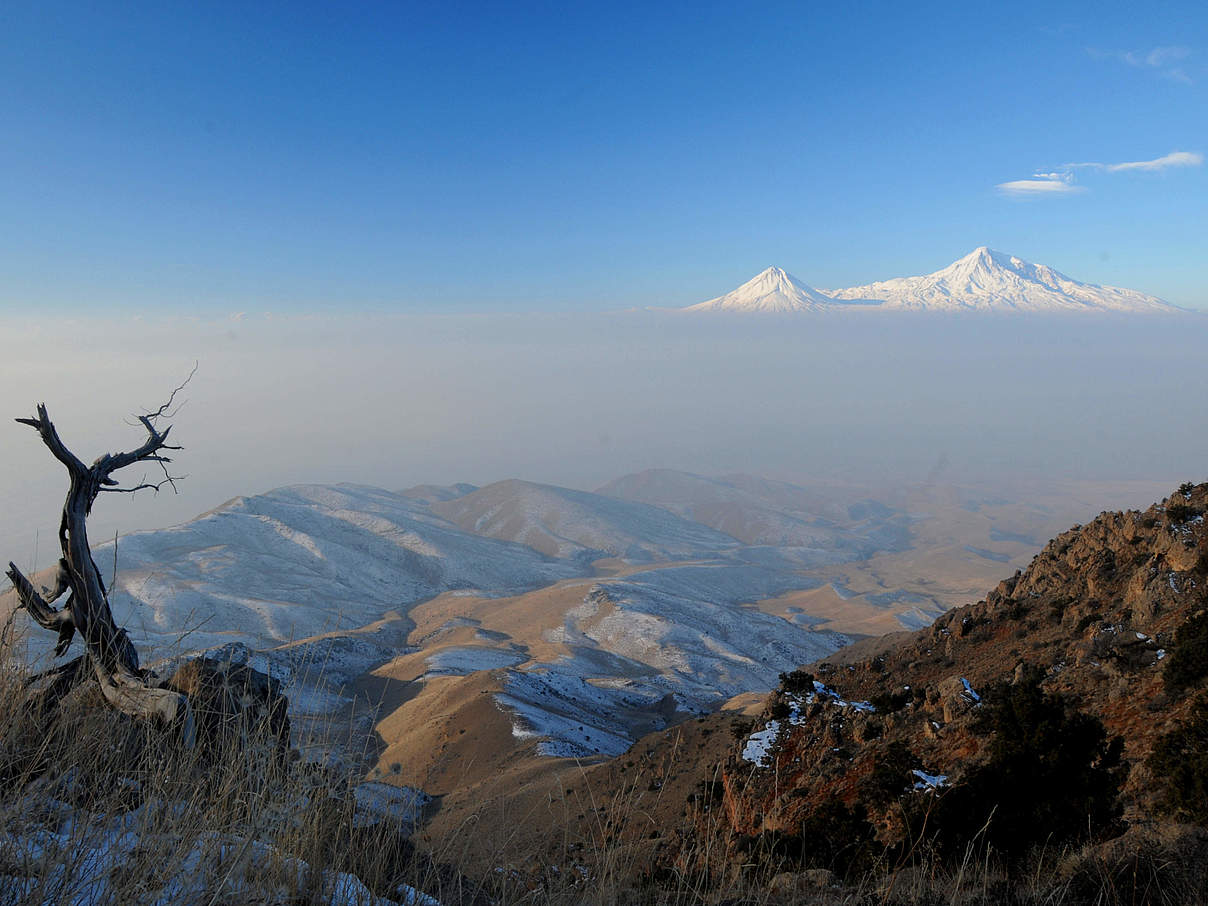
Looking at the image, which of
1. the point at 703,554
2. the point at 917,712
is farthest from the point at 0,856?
the point at 703,554

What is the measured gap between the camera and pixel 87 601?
22.2 ft

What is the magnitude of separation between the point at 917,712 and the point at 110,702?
42.7 feet

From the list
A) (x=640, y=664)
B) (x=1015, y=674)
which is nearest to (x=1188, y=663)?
(x=1015, y=674)

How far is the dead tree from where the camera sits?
5.88 m

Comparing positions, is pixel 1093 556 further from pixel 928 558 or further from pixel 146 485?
pixel 928 558

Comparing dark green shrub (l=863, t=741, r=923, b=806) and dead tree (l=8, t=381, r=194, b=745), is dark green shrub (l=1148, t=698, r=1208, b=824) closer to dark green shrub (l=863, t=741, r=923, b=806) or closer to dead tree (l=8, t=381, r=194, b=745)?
dark green shrub (l=863, t=741, r=923, b=806)

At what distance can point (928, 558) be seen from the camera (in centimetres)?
19312

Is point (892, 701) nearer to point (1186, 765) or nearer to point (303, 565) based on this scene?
point (1186, 765)

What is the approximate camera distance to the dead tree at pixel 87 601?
5.88m

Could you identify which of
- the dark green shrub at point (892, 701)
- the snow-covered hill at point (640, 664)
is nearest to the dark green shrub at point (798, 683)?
the dark green shrub at point (892, 701)

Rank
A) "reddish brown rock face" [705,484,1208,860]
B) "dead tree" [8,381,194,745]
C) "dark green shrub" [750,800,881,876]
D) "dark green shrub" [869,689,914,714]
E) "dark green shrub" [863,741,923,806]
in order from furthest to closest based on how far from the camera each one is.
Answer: "dark green shrub" [869,689,914,714], "reddish brown rock face" [705,484,1208,860], "dark green shrub" [863,741,923,806], "dark green shrub" [750,800,881,876], "dead tree" [8,381,194,745]

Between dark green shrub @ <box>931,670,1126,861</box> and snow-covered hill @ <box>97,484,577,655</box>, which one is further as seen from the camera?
snow-covered hill @ <box>97,484,577,655</box>

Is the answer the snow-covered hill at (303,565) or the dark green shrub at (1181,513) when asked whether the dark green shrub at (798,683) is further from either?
the snow-covered hill at (303,565)

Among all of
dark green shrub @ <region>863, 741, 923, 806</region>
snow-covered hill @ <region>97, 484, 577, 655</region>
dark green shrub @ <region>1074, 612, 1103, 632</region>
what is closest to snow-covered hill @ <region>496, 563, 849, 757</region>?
dark green shrub @ <region>1074, 612, 1103, 632</region>
